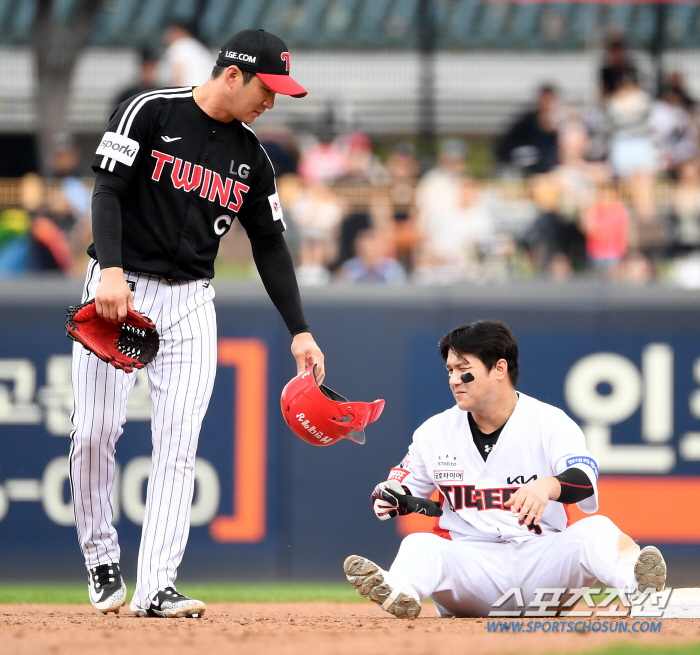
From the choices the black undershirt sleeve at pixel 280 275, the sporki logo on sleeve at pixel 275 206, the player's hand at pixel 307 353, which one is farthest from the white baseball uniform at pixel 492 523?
the sporki logo on sleeve at pixel 275 206

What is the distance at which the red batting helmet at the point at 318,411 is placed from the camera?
4.31 metres

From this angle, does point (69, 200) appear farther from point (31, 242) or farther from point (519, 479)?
point (519, 479)

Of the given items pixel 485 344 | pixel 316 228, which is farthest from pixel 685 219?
pixel 485 344

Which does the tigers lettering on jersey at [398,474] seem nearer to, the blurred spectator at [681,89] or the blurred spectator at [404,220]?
the blurred spectator at [404,220]

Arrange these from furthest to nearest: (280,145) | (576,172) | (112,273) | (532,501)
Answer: (280,145), (576,172), (112,273), (532,501)

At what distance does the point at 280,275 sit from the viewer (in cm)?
447

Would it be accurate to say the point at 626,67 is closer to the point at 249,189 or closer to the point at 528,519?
the point at 249,189

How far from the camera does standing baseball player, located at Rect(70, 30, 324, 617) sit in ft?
13.2

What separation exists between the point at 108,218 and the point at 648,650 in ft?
7.55

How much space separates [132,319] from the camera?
12.8 feet

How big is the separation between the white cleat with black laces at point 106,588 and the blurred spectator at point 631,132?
529 cm

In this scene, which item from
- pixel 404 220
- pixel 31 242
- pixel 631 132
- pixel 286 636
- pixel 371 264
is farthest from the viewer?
pixel 631 132

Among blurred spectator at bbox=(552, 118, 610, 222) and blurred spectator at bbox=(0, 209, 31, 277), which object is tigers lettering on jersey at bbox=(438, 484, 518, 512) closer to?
blurred spectator at bbox=(552, 118, 610, 222)

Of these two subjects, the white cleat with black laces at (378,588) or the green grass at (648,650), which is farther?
the white cleat with black laces at (378,588)
